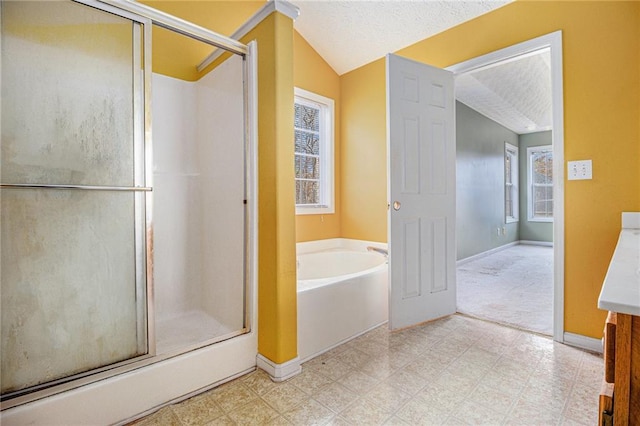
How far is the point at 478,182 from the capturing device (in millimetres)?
5258

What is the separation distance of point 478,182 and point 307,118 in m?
3.40

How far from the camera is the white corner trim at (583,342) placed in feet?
6.62

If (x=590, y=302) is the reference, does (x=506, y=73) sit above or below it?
above

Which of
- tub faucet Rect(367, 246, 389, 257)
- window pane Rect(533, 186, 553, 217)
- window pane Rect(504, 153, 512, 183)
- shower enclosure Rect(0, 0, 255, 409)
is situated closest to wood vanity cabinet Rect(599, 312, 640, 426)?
shower enclosure Rect(0, 0, 255, 409)

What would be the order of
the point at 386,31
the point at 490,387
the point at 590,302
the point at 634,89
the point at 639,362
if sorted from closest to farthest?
the point at 639,362, the point at 490,387, the point at 634,89, the point at 590,302, the point at 386,31

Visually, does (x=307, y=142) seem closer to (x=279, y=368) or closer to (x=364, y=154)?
(x=364, y=154)

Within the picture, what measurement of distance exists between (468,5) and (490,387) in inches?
109

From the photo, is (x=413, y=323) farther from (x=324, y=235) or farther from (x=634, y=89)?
(x=634, y=89)

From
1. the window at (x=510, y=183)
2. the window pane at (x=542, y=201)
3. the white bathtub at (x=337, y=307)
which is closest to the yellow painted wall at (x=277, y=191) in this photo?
the white bathtub at (x=337, y=307)

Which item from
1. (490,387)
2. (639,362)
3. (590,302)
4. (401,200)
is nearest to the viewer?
(639,362)

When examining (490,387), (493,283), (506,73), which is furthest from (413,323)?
(506,73)

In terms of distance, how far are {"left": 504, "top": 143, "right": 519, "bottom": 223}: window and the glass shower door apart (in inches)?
262

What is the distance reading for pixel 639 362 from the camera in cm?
57

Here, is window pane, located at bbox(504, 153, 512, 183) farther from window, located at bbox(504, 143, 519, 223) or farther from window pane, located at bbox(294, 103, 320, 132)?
window pane, located at bbox(294, 103, 320, 132)
